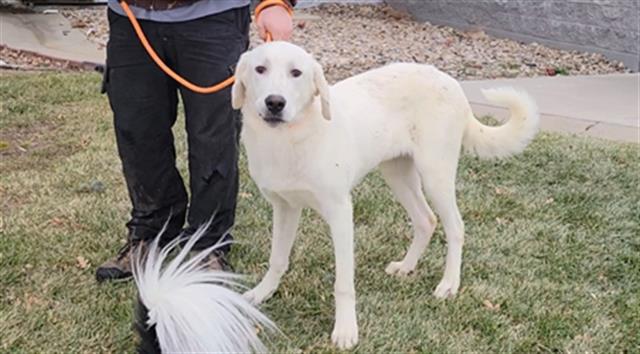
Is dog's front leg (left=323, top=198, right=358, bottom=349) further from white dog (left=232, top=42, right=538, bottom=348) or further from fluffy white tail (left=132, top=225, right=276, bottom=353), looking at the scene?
fluffy white tail (left=132, top=225, right=276, bottom=353)

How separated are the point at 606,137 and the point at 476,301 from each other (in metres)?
2.84

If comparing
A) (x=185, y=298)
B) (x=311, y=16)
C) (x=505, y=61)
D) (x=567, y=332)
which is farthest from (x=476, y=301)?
(x=311, y=16)

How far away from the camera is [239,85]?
2.49 m

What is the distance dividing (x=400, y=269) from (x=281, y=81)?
3.86 feet

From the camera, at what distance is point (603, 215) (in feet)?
12.8

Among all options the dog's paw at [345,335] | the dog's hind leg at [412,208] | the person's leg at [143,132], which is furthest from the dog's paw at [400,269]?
the person's leg at [143,132]

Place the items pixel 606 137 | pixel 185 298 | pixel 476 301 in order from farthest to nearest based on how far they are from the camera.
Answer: pixel 606 137, pixel 476 301, pixel 185 298

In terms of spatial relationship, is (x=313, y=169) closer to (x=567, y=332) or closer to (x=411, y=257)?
(x=411, y=257)

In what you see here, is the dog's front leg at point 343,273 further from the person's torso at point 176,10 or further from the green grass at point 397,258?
the person's torso at point 176,10

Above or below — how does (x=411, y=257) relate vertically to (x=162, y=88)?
below

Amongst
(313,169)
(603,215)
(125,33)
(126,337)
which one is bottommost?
(603,215)

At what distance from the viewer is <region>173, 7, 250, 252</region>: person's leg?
2.81m

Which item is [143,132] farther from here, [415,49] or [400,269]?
[415,49]

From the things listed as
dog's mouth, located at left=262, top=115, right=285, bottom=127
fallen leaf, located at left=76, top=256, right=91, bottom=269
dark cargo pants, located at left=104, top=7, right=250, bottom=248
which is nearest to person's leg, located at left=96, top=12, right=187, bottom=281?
dark cargo pants, located at left=104, top=7, right=250, bottom=248
